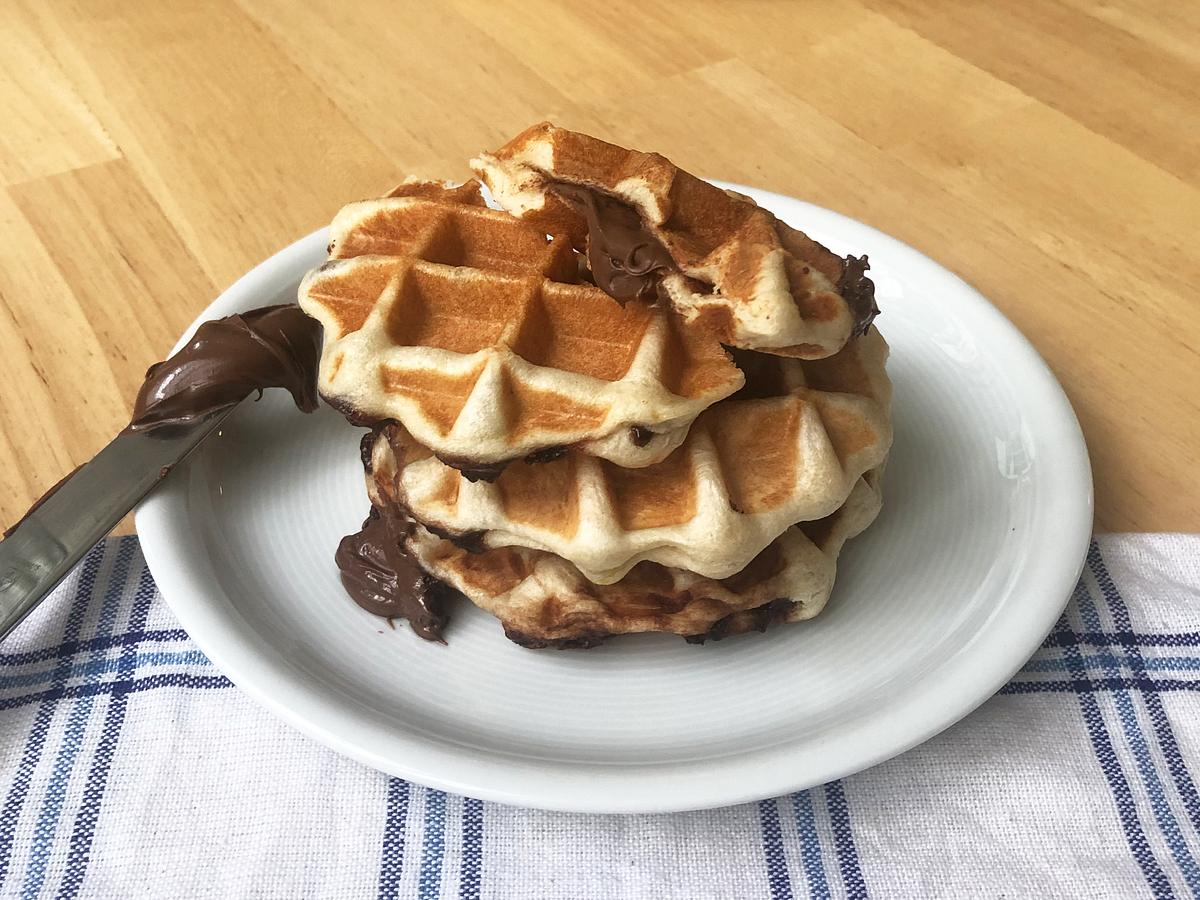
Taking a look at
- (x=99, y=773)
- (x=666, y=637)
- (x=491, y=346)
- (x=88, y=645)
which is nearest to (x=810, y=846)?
(x=666, y=637)

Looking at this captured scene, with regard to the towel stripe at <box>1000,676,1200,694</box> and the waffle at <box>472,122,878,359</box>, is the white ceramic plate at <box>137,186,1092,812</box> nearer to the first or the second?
the towel stripe at <box>1000,676,1200,694</box>

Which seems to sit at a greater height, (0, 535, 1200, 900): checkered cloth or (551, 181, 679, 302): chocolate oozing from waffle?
(551, 181, 679, 302): chocolate oozing from waffle

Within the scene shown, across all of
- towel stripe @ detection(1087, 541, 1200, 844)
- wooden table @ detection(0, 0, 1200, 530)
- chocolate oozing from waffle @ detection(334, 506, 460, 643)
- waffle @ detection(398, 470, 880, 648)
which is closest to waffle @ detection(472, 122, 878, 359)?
waffle @ detection(398, 470, 880, 648)

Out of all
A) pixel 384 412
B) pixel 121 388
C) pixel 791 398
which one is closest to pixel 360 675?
pixel 384 412

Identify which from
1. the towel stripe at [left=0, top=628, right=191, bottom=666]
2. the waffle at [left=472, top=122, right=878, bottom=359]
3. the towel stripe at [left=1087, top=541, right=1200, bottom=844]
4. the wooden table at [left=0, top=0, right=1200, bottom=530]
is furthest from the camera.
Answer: the wooden table at [left=0, top=0, right=1200, bottom=530]

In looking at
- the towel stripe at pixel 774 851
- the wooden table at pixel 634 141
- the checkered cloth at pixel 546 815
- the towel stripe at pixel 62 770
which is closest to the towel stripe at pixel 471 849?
the checkered cloth at pixel 546 815

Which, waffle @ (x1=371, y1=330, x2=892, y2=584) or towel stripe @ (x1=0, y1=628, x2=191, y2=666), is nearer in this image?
waffle @ (x1=371, y1=330, x2=892, y2=584)

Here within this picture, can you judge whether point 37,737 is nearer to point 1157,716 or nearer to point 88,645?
point 88,645

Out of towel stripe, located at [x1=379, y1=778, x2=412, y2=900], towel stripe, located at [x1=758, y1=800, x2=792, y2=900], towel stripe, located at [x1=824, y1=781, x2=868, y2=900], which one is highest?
towel stripe, located at [x1=379, y1=778, x2=412, y2=900]
